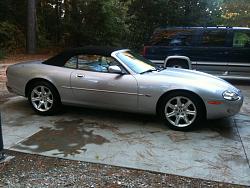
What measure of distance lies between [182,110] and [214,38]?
17.7 ft

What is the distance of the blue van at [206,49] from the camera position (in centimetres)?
1080

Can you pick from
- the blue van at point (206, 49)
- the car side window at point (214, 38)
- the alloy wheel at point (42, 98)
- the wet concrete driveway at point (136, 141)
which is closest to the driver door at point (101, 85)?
the wet concrete driveway at point (136, 141)

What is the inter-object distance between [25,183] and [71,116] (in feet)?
9.05

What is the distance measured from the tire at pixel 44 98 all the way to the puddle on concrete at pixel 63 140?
60cm

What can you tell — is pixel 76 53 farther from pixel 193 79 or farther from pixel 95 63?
pixel 193 79

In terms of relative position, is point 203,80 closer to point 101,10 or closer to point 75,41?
point 101,10

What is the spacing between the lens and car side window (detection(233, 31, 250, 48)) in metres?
10.8

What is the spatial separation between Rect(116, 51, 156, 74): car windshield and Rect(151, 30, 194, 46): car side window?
4.15m

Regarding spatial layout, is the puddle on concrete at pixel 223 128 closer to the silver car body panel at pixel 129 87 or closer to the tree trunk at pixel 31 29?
the silver car body panel at pixel 129 87

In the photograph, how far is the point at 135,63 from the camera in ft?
22.2

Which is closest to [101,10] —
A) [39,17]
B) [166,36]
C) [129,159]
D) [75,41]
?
[75,41]

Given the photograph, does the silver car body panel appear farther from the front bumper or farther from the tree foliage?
the tree foliage

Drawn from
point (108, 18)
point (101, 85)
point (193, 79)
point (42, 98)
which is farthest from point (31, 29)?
point (193, 79)

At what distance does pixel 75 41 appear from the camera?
2186 cm
